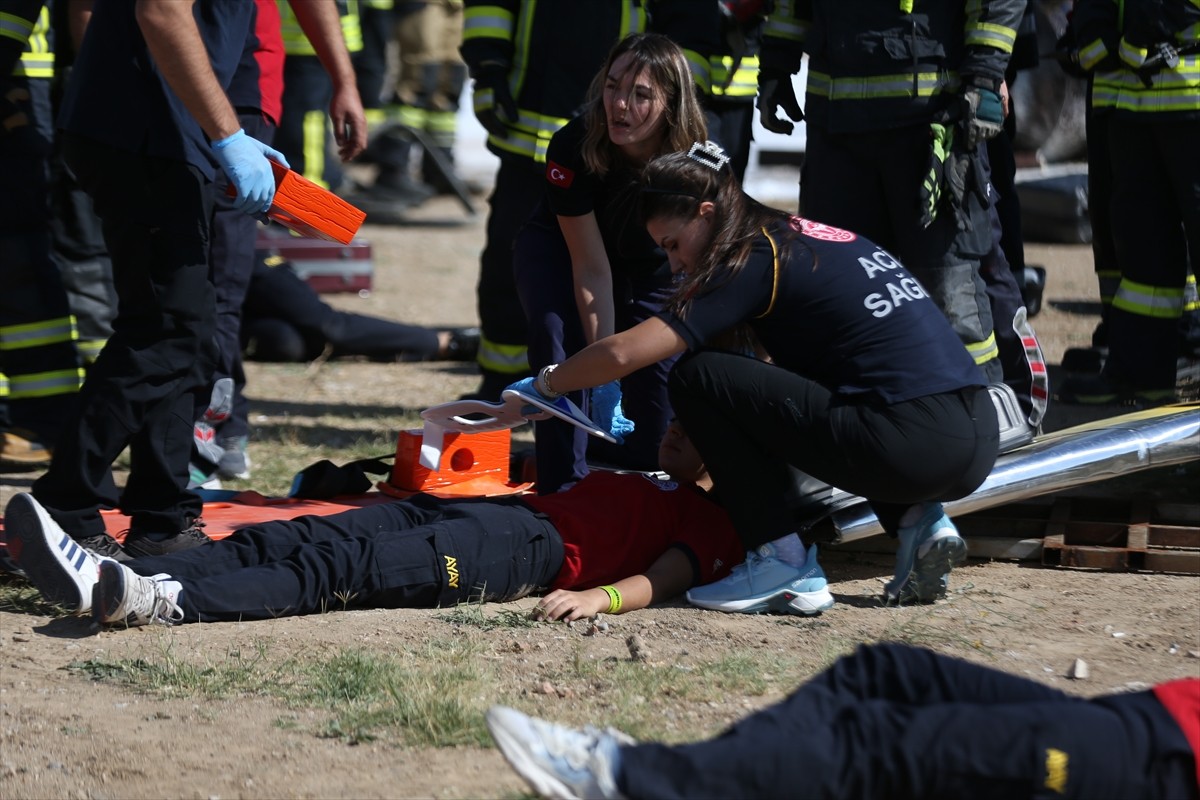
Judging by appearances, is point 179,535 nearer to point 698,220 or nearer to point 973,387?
point 698,220

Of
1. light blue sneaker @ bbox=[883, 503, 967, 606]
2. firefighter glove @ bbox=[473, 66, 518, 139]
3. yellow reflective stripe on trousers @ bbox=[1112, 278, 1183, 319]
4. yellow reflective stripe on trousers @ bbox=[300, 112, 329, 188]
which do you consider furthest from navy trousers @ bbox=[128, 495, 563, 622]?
yellow reflective stripe on trousers @ bbox=[300, 112, 329, 188]

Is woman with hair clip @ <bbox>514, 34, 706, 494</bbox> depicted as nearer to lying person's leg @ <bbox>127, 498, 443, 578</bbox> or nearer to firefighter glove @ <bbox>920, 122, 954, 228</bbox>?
lying person's leg @ <bbox>127, 498, 443, 578</bbox>

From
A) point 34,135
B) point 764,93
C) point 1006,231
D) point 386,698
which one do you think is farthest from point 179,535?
point 1006,231

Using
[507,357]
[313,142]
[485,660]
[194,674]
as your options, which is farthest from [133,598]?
[313,142]

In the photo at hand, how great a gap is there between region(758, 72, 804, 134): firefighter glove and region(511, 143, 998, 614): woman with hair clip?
137cm

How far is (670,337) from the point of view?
11.4 feet

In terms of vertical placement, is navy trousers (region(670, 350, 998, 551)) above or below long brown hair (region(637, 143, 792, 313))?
below

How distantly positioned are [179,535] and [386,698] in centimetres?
116

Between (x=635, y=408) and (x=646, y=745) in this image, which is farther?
(x=635, y=408)

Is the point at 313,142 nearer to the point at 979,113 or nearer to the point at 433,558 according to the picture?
the point at 979,113

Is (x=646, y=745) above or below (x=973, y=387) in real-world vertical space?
below

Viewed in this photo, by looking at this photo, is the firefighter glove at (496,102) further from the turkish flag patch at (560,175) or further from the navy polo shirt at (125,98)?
the navy polo shirt at (125,98)

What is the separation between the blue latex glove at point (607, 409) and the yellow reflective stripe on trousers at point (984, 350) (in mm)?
→ 1153

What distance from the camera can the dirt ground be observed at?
273 centimetres
